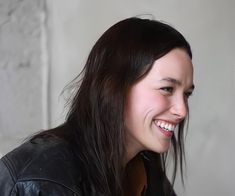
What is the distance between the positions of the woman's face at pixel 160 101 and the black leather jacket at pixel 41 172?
0.17 meters

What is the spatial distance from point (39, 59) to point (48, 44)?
0.06 metres

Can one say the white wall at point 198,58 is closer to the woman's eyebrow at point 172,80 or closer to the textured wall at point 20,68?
the textured wall at point 20,68

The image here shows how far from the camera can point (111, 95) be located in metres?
0.79

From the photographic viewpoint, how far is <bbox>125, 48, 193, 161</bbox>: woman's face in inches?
31.6

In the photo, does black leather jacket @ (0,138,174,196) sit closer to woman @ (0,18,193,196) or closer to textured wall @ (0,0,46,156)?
woman @ (0,18,193,196)

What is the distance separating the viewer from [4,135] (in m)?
1.24

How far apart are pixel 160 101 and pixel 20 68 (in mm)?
602

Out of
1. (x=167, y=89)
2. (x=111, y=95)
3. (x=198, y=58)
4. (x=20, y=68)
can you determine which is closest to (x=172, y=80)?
(x=167, y=89)

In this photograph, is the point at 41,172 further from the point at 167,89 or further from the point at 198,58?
→ the point at 198,58

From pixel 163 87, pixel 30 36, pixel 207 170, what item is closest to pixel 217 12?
pixel 207 170

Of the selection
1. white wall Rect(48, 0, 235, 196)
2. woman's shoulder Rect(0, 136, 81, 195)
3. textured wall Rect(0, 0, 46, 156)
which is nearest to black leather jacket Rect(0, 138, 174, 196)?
woman's shoulder Rect(0, 136, 81, 195)

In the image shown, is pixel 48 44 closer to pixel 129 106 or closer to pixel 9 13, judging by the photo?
pixel 9 13

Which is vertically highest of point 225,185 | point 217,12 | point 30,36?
point 217,12

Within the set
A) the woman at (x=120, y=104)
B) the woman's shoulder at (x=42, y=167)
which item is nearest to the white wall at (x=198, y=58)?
the woman at (x=120, y=104)
